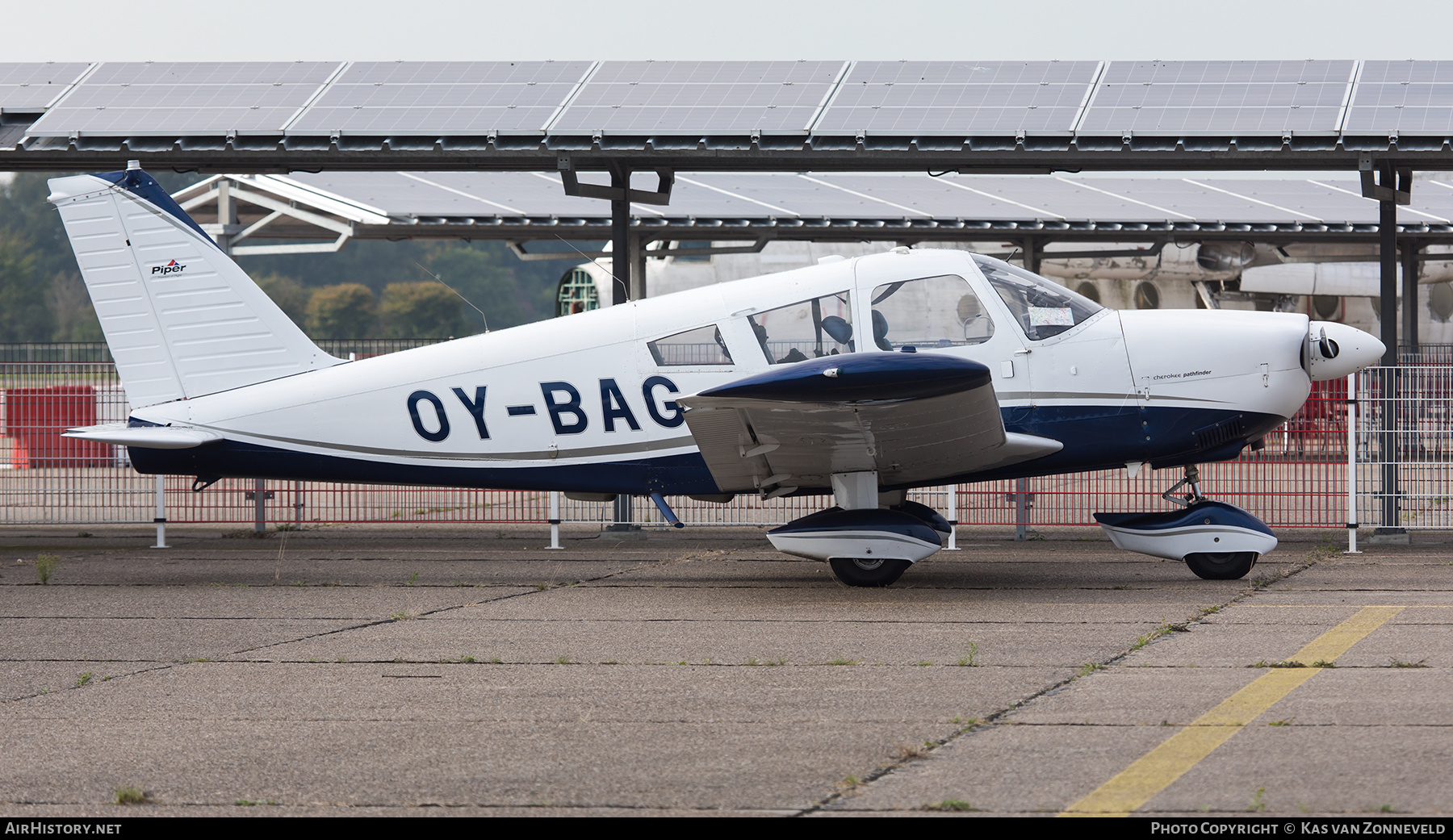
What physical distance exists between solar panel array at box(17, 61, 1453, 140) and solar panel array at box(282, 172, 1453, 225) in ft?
23.2

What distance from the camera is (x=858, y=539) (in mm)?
9148

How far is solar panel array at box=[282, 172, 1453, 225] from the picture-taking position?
21.3 m

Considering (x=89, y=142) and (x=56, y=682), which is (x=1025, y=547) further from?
(x=89, y=142)

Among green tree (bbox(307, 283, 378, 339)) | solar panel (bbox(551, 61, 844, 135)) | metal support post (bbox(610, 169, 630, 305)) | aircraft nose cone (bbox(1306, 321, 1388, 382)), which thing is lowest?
aircraft nose cone (bbox(1306, 321, 1388, 382))

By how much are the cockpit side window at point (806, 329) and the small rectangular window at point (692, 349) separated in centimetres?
27

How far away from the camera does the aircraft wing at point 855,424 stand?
8055mm

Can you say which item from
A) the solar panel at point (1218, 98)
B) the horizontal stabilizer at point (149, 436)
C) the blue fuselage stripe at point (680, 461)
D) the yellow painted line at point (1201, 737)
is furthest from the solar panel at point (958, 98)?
the yellow painted line at point (1201, 737)

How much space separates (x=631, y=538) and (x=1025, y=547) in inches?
141

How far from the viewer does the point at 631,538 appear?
12.9 meters

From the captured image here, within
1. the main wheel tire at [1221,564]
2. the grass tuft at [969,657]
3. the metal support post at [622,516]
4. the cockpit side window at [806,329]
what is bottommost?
the grass tuft at [969,657]

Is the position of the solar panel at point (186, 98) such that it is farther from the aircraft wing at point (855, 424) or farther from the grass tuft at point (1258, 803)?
the grass tuft at point (1258, 803)

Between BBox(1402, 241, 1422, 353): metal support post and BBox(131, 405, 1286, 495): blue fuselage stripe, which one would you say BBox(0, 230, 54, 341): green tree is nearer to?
BBox(1402, 241, 1422, 353): metal support post

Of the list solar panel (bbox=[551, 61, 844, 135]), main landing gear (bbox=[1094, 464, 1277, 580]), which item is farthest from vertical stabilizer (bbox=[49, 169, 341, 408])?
main landing gear (bbox=[1094, 464, 1277, 580])

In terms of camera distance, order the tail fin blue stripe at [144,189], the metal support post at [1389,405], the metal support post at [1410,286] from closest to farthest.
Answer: the tail fin blue stripe at [144,189], the metal support post at [1389,405], the metal support post at [1410,286]
